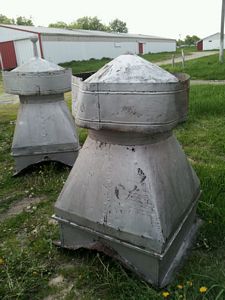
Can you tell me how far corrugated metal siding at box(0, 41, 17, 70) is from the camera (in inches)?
901

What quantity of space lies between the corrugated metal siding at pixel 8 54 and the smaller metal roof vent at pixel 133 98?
23.3 m

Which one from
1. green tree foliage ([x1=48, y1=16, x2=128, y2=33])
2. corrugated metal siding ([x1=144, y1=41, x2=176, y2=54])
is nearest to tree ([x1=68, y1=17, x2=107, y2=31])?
green tree foliage ([x1=48, y1=16, x2=128, y2=33])

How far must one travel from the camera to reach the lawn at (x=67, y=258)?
1.75 meters

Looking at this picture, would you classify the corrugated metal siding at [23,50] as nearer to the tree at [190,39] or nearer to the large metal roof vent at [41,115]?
the large metal roof vent at [41,115]

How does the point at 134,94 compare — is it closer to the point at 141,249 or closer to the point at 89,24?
the point at 141,249

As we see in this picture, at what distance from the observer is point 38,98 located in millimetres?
3250

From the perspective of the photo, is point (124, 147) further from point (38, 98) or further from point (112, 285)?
point (38, 98)

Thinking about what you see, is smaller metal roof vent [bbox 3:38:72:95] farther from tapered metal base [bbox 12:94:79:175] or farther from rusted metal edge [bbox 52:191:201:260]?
rusted metal edge [bbox 52:191:201:260]

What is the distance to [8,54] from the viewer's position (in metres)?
23.2

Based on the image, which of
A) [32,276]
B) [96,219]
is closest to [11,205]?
[32,276]

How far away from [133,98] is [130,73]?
15 cm

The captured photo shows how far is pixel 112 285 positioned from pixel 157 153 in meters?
0.81

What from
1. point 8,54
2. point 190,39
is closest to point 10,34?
point 8,54

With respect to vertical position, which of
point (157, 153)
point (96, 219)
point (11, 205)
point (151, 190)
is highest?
point (157, 153)
